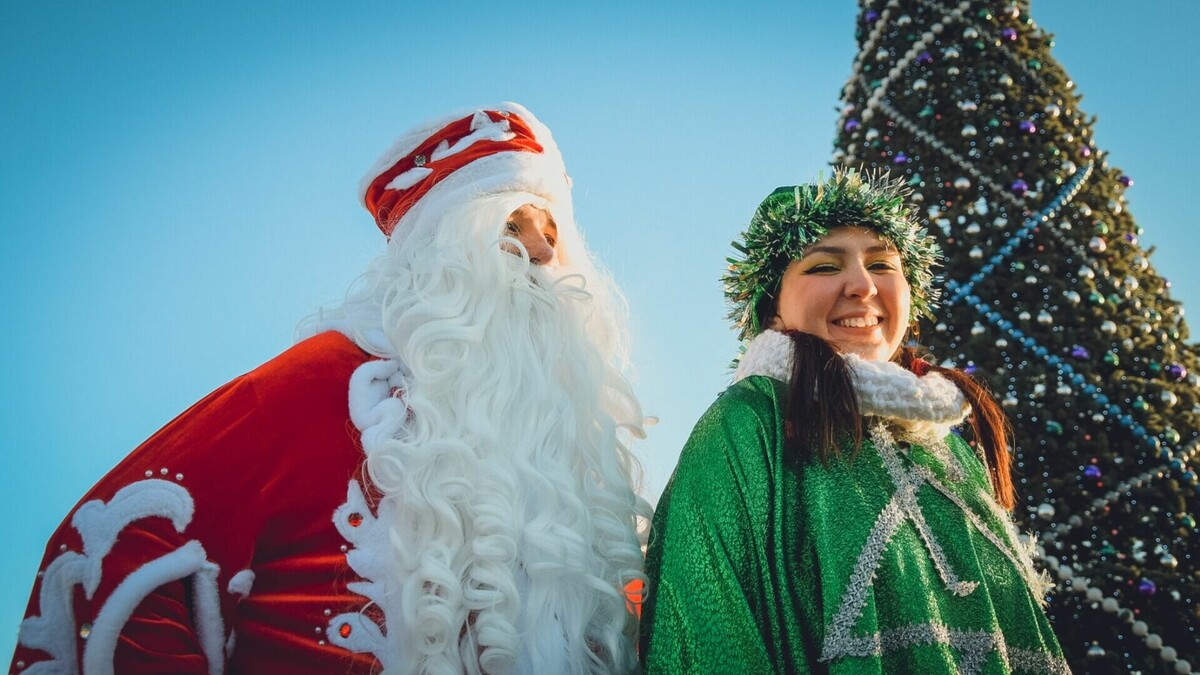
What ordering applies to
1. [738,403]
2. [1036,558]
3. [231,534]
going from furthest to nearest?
1. [1036,558]
2. [738,403]
3. [231,534]

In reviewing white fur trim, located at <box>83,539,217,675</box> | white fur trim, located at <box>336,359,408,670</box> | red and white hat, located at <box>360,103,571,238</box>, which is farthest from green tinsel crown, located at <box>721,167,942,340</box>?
white fur trim, located at <box>83,539,217,675</box>

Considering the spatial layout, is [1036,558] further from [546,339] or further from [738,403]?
[546,339]

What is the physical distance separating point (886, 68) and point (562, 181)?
206 centimetres

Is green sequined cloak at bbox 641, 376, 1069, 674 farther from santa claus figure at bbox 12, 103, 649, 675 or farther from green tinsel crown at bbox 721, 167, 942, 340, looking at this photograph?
green tinsel crown at bbox 721, 167, 942, 340

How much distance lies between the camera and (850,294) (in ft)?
8.67

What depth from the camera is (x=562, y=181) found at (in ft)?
9.95

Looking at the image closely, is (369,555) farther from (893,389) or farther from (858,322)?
(858,322)

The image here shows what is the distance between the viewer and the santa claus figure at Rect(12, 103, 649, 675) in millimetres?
1865

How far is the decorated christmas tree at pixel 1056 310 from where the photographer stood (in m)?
3.31

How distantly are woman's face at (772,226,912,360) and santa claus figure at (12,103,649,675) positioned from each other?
0.66m

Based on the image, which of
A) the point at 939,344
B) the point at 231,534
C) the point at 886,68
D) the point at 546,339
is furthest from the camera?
the point at 886,68

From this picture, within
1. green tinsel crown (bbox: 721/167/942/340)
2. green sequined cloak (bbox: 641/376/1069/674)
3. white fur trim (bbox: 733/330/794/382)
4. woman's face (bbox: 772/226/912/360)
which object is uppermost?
green tinsel crown (bbox: 721/167/942/340)

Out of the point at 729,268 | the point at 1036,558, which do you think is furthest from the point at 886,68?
the point at 1036,558

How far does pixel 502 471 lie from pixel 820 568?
859mm
